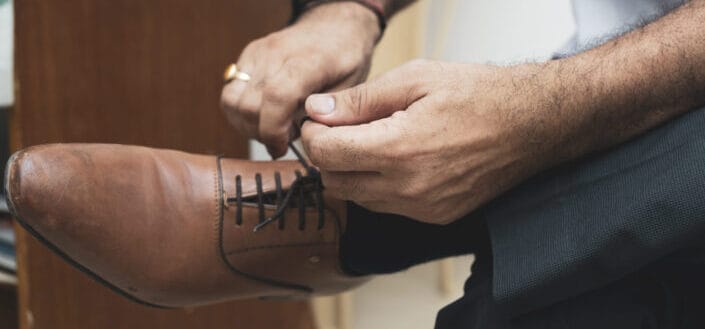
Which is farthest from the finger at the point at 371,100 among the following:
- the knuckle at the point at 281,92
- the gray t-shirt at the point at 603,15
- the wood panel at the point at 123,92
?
the wood panel at the point at 123,92

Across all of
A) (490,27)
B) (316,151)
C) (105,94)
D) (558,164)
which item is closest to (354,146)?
(316,151)

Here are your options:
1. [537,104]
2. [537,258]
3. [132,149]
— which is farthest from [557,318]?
[132,149]

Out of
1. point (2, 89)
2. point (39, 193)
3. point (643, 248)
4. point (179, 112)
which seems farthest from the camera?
point (179, 112)

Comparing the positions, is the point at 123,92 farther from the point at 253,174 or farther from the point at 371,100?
the point at 371,100

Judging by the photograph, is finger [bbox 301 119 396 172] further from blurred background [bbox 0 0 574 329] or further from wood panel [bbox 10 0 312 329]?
wood panel [bbox 10 0 312 329]

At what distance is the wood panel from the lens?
2.97ft

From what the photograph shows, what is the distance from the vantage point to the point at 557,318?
533 mm

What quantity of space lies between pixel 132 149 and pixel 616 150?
43cm

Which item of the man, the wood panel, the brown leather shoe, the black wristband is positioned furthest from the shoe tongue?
the wood panel

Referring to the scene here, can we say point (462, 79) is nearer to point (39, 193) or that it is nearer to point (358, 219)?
point (358, 219)

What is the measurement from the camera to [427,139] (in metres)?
0.53

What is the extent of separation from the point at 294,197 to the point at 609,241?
1.04 ft

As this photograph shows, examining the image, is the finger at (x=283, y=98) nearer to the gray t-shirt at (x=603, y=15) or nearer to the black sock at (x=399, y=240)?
the black sock at (x=399, y=240)

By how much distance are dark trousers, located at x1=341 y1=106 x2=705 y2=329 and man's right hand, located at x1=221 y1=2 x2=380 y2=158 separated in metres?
0.23
